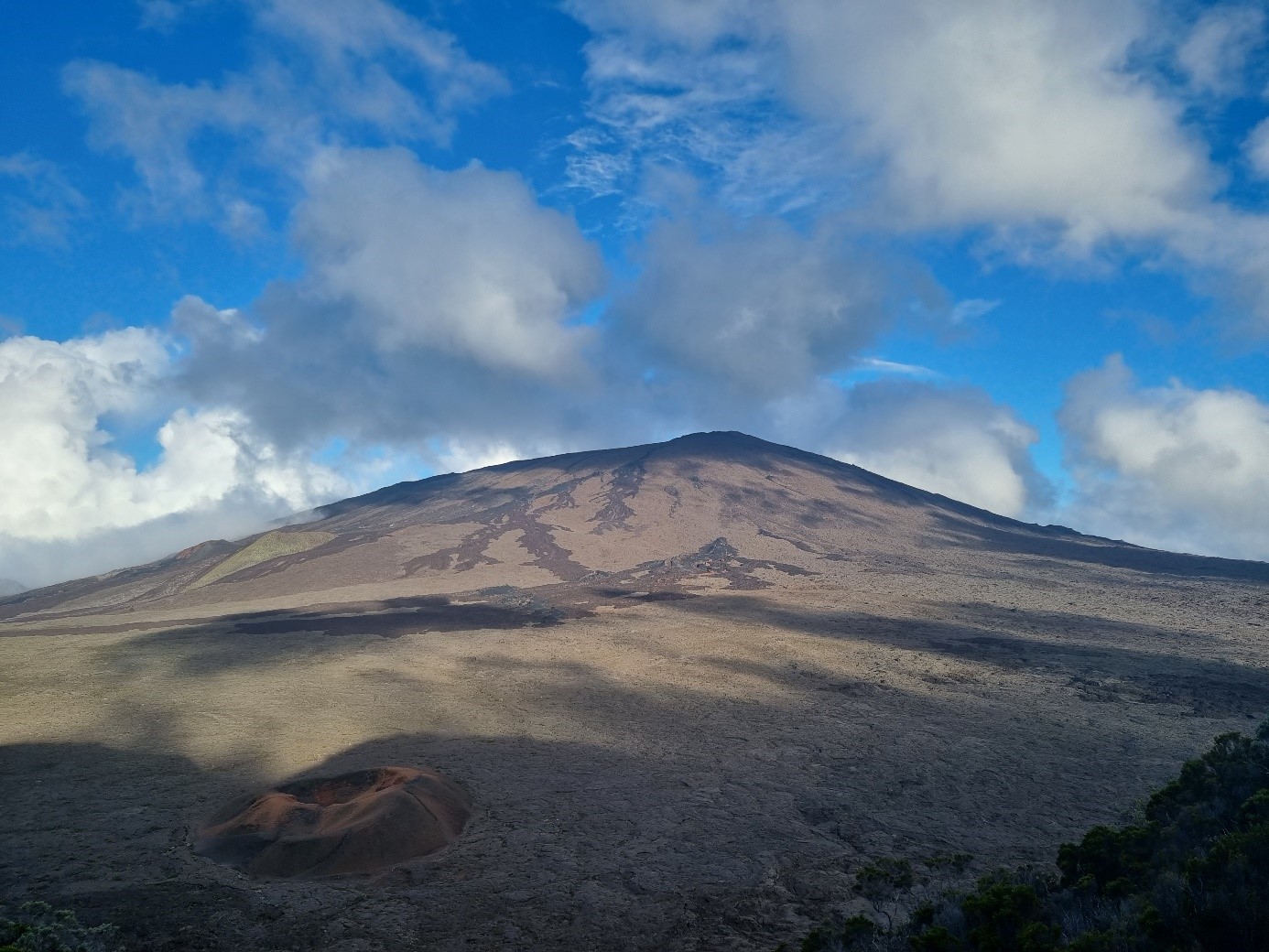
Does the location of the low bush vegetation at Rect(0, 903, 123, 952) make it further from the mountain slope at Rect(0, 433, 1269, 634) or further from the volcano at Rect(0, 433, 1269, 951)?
the mountain slope at Rect(0, 433, 1269, 634)

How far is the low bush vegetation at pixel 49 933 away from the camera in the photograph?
22.8 ft

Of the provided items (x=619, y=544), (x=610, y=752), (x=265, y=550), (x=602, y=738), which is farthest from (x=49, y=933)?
(x=265, y=550)

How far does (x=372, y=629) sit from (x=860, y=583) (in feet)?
113

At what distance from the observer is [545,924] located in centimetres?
1041

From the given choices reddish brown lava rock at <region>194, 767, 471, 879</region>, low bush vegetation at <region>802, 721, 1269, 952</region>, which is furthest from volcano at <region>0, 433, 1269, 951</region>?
low bush vegetation at <region>802, 721, 1269, 952</region>

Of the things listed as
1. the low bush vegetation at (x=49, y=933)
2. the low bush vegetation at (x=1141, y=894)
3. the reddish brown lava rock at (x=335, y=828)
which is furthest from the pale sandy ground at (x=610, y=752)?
the low bush vegetation at (x=1141, y=894)

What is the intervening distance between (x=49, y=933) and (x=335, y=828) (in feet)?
19.4

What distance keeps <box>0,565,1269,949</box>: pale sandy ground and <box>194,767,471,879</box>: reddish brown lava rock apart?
1.76ft

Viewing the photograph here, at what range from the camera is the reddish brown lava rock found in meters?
12.2

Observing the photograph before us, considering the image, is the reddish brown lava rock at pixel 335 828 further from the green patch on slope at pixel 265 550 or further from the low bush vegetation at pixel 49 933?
the green patch on slope at pixel 265 550

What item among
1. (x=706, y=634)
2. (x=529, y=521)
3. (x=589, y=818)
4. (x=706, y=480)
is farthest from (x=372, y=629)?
(x=706, y=480)

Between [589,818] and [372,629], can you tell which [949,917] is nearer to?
[589,818]

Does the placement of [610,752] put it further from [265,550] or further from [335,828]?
[265,550]

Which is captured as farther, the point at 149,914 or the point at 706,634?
the point at 706,634
